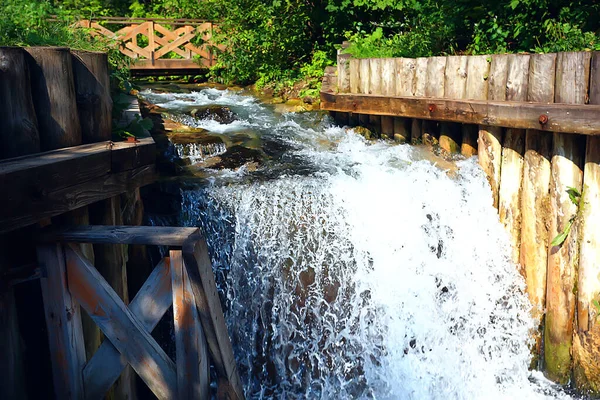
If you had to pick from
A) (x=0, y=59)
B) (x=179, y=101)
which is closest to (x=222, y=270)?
(x=0, y=59)

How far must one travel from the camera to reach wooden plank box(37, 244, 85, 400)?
11.4ft

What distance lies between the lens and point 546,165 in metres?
6.07

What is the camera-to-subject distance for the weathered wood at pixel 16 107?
11.1ft

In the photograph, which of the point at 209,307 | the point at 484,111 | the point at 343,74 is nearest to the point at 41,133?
the point at 209,307

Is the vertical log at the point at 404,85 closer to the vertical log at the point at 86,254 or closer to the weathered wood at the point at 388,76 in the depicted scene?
the weathered wood at the point at 388,76

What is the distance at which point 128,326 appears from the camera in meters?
3.38

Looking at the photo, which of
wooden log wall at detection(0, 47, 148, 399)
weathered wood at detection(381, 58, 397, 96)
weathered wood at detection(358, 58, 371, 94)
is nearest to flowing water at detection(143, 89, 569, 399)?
weathered wood at detection(381, 58, 397, 96)

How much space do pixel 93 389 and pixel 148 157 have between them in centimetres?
146

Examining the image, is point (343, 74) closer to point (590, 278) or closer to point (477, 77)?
point (477, 77)

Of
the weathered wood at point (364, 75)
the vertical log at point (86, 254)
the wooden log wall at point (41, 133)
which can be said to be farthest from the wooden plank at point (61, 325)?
the weathered wood at point (364, 75)

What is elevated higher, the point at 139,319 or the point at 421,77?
the point at 421,77

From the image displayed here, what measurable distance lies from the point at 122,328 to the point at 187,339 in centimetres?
38

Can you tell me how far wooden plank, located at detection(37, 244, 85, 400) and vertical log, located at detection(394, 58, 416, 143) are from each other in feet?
17.1

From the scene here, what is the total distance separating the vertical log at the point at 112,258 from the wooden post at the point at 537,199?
13.2ft
